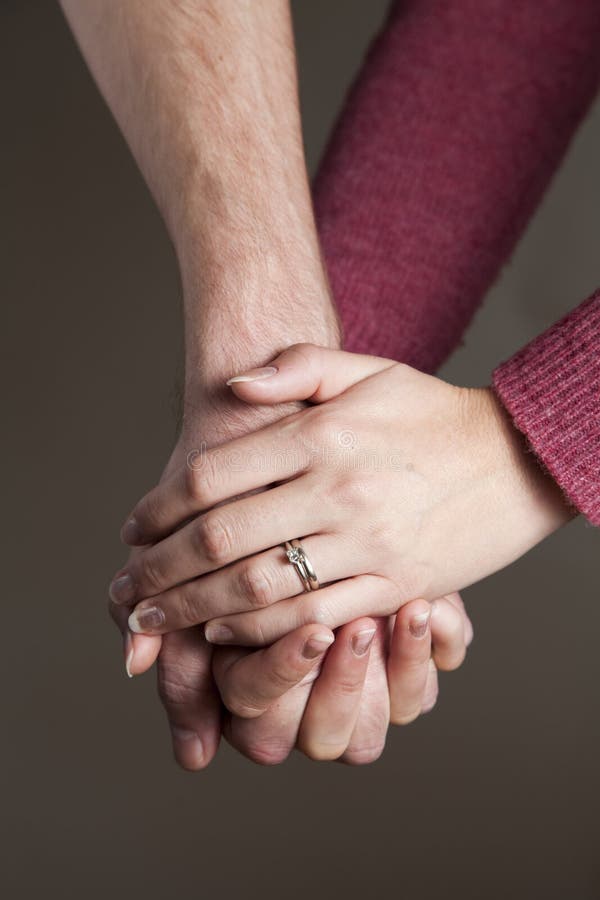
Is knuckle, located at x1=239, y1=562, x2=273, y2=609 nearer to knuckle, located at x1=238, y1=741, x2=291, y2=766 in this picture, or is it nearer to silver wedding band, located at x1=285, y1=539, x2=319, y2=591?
silver wedding band, located at x1=285, y1=539, x2=319, y2=591

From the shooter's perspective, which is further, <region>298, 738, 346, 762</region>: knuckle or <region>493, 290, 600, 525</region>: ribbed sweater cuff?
<region>298, 738, 346, 762</region>: knuckle

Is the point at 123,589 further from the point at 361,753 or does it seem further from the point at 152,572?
the point at 361,753

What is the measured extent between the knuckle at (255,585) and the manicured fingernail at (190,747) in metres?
0.19

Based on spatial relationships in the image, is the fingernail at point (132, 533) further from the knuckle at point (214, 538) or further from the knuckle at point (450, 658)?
the knuckle at point (450, 658)

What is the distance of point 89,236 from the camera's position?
76.4 inches

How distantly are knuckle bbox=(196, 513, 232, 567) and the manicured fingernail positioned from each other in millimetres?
213

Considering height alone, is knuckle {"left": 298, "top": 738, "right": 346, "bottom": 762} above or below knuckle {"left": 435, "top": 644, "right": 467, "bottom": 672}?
below

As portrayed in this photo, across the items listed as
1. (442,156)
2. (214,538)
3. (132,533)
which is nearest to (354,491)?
(214,538)

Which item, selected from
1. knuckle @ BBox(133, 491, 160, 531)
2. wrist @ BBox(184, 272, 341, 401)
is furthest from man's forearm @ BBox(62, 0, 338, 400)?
knuckle @ BBox(133, 491, 160, 531)

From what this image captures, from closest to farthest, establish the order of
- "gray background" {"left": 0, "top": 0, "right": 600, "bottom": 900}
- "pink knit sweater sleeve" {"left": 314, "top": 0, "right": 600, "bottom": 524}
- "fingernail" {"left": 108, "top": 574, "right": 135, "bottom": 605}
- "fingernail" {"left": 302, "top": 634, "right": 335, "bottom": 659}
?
"fingernail" {"left": 302, "top": 634, "right": 335, "bottom": 659} → "fingernail" {"left": 108, "top": 574, "right": 135, "bottom": 605} → "pink knit sweater sleeve" {"left": 314, "top": 0, "right": 600, "bottom": 524} → "gray background" {"left": 0, "top": 0, "right": 600, "bottom": 900}

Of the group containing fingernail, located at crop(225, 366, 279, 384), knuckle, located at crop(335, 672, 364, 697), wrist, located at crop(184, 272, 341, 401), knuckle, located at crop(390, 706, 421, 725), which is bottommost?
knuckle, located at crop(390, 706, 421, 725)

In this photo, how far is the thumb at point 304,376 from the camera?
0.88m

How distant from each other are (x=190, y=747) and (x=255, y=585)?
0.22m

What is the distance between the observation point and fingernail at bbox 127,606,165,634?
93 cm
